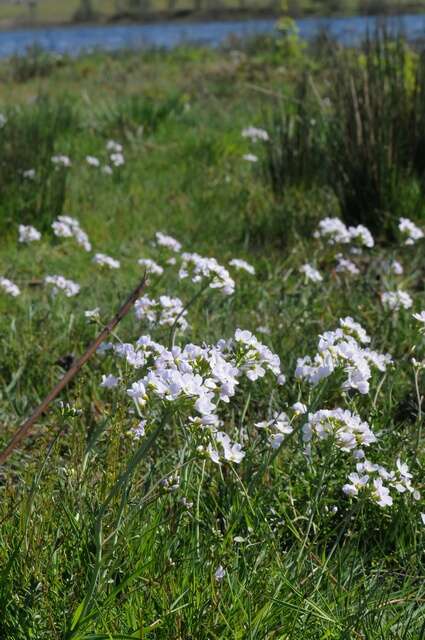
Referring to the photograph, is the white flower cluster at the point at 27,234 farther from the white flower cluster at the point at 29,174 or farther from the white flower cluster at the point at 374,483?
the white flower cluster at the point at 374,483

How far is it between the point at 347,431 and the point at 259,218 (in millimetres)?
3277

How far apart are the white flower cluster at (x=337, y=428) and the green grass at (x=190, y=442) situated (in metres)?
0.08

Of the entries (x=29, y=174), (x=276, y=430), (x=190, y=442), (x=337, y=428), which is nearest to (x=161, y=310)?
(x=276, y=430)

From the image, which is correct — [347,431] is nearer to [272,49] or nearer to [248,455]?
[248,455]

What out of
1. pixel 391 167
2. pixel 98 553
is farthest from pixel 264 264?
pixel 98 553

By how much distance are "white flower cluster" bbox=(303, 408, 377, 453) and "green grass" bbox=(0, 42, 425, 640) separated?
0.08 metres

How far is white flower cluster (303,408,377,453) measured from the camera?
1710 millimetres

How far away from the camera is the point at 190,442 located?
179 centimetres

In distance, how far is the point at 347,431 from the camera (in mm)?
1729

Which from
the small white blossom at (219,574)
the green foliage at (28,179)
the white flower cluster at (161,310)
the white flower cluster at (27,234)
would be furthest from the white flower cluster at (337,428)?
the green foliage at (28,179)

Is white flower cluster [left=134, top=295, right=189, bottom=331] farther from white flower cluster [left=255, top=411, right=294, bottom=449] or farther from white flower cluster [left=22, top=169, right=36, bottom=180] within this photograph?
white flower cluster [left=22, top=169, right=36, bottom=180]

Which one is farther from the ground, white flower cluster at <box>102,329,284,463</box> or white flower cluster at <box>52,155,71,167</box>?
white flower cluster at <box>102,329,284,463</box>

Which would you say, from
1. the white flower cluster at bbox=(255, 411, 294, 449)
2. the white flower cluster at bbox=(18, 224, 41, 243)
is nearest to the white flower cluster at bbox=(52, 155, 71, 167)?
the white flower cluster at bbox=(18, 224, 41, 243)

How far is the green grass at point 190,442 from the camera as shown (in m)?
1.66
